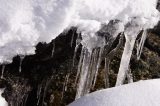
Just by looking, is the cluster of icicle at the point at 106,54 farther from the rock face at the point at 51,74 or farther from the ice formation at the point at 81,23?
the rock face at the point at 51,74

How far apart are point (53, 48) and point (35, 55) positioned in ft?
0.71

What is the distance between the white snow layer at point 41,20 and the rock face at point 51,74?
230 mm

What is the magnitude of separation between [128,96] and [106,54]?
159 cm

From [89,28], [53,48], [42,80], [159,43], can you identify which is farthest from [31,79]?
[159,43]

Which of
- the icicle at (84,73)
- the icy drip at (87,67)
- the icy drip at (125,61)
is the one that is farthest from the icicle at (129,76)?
the icicle at (84,73)

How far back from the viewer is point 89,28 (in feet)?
16.2

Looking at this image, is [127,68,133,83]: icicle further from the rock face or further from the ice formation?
the ice formation

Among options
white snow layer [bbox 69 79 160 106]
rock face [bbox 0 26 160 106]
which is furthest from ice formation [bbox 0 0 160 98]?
white snow layer [bbox 69 79 160 106]

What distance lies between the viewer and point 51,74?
5734 millimetres

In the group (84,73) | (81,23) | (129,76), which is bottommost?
(129,76)

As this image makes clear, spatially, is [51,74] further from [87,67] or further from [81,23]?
[81,23]

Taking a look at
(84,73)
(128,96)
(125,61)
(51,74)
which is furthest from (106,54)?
(128,96)

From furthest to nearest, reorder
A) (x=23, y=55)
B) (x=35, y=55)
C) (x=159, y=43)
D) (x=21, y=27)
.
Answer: (x=159, y=43) → (x=35, y=55) → (x=23, y=55) → (x=21, y=27)

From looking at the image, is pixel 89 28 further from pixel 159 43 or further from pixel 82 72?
pixel 159 43
